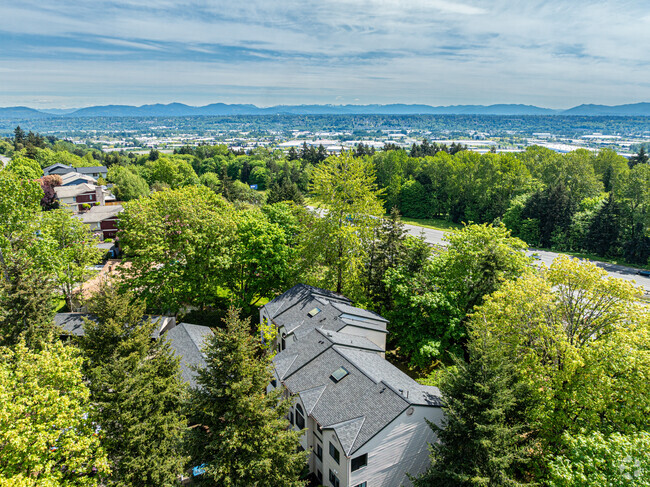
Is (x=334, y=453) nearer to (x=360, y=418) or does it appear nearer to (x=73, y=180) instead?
(x=360, y=418)

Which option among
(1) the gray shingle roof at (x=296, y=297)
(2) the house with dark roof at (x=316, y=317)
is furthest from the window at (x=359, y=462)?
(1) the gray shingle roof at (x=296, y=297)

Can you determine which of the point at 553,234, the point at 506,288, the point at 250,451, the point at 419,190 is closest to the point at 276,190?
the point at 419,190

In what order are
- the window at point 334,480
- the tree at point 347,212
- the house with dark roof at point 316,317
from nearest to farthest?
the window at point 334,480 → the house with dark roof at point 316,317 → the tree at point 347,212

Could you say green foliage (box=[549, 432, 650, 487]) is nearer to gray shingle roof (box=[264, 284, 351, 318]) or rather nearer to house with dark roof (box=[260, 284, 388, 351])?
house with dark roof (box=[260, 284, 388, 351])

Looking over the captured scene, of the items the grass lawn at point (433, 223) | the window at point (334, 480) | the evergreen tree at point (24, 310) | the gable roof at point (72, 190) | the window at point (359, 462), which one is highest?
the evergreen tree at point (24, 310)

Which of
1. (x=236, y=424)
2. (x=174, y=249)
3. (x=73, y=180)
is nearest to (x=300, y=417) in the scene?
(x=236, y=424)

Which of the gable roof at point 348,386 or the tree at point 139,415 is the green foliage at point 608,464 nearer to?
the gable roof at point 348,386

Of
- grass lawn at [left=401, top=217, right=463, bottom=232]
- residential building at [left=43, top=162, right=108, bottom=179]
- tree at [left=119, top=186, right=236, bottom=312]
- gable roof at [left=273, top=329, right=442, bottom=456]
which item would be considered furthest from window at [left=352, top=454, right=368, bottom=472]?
residential building at [left=43, top=162, right=108, bottom=179]
